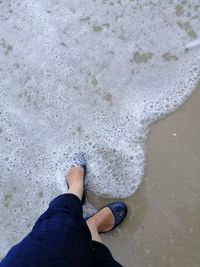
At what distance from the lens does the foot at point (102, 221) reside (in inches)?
75.8

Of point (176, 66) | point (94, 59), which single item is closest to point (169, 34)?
point (176, 66)

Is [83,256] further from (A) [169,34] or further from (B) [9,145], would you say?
(A) [169,34]

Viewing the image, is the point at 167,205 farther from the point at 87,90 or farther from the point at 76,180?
the point at 87,90

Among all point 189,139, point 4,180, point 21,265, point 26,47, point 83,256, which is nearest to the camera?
point 21,265

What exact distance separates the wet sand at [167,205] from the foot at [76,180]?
0.13 metres

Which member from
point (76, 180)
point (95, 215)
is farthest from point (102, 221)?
point (76, 180)

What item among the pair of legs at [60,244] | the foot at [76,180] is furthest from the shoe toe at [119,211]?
the pair of legs at [60,244]

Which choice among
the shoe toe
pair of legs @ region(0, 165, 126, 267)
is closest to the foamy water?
the shoe toe

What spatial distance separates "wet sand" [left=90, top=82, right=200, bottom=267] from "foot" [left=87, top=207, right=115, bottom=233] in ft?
0.20

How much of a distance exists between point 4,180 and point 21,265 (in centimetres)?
99

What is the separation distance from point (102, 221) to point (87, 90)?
75cm

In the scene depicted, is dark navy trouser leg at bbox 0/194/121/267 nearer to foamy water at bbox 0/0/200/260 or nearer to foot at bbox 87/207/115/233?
foot at bbox 87/207/115/233

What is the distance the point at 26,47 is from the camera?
2.32 metres

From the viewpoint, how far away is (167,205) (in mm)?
1938
